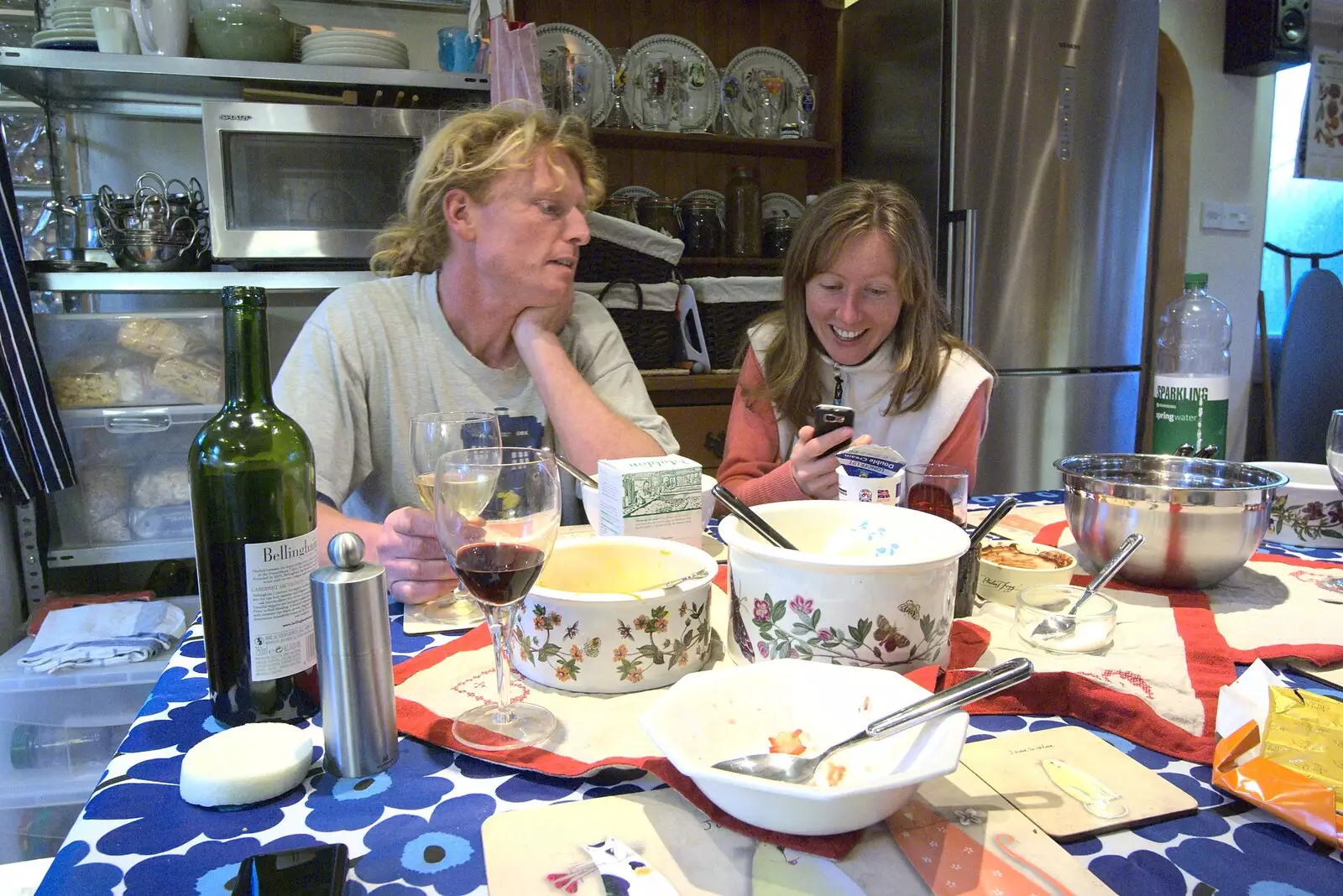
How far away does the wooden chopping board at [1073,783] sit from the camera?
531 mm

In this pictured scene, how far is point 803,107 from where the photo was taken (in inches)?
112

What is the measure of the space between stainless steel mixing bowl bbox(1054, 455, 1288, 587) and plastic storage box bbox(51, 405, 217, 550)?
202 cm

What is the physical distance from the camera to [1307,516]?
1.15 meters

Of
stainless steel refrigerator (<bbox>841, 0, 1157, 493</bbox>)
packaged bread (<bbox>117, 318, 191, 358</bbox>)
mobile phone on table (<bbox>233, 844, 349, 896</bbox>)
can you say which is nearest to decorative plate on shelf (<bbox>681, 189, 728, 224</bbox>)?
stainless steel refrigerator (<bbox>841, 0, 1157, 493</bbox>)

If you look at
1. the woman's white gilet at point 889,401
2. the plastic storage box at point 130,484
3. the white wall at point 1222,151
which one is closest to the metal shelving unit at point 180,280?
the plastic storage box at point 130,484

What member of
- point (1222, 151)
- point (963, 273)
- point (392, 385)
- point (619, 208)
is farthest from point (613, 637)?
point (1222, 151)

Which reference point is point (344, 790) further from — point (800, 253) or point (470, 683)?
point (800, 253)

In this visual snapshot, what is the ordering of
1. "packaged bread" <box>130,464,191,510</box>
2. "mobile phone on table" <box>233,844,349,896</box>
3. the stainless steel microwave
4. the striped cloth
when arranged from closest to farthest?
"mobile phone on table" <box>233,844,349,896</box>
the striped cloth
the stainless steel microwave
"packaged bread" <box>130,464,191,510</box>

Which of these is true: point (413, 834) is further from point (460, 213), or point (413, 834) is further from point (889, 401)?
point (889, 401)

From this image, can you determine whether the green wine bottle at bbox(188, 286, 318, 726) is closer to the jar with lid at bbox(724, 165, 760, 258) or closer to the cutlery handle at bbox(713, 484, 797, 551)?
the cutlery handle at bbox(713, 484, 797, 551)

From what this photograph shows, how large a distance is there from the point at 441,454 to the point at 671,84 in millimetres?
2179

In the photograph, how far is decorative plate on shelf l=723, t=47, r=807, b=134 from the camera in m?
2.82

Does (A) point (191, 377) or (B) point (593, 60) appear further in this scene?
(B) point (593, 60)

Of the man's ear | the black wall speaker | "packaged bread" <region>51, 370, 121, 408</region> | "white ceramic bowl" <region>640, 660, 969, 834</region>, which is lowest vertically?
"white ceramic bowl" <region>640, 660, 969, 834</region>
